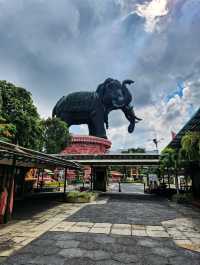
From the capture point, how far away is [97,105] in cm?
4538

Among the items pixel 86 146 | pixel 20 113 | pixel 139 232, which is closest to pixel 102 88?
pixel 86 146

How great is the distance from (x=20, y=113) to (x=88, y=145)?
2800 cm

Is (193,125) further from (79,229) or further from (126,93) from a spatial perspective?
(126,93)

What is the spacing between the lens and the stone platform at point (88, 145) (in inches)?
1805

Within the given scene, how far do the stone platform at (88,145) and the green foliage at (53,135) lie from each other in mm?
8345

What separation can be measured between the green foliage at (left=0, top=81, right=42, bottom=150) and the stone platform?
2461cm

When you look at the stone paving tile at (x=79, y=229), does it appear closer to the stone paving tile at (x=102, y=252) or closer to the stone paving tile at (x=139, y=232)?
the stone paving tile at (x=102, y=252)

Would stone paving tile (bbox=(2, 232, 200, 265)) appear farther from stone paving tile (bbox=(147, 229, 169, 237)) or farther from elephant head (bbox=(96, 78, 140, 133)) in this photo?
elephant head (bbox=(96, 78, 140, 133))

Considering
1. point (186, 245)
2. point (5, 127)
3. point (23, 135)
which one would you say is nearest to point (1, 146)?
point (186, 245)

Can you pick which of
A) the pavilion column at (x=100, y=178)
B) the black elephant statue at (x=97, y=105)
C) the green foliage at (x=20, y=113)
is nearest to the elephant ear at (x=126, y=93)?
the black elephant statue at (x=97, y=105)

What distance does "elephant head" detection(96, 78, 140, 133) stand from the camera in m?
45.4

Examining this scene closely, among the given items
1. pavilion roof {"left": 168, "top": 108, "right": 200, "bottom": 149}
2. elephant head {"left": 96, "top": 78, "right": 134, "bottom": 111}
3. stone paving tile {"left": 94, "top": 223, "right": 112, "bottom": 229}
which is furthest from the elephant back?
stone paving tile {"left": 94, "top": 223, "right": 112, "bottom": 229}

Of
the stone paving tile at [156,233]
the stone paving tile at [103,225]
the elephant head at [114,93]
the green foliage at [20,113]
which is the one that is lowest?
the stone paving tile at [156,233]

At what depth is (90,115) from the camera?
4544 centimetres
